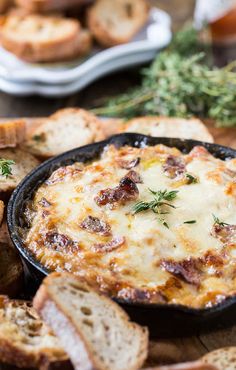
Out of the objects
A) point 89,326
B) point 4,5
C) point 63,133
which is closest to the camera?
point 89,326

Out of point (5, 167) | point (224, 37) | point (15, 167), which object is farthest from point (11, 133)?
point (224, 37)

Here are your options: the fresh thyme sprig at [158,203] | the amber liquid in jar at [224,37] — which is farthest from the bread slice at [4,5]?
the fresh thyme sprig at [158,203]

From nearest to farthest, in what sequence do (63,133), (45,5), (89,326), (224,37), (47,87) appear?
1. (89,326)
2. (63,133)
3. (47,87)
4. (45,5)
5. (224,37)

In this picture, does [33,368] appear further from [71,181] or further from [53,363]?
[71,181]

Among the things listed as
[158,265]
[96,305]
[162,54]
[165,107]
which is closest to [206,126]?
[165,107]

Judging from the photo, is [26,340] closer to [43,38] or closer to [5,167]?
[5,167]

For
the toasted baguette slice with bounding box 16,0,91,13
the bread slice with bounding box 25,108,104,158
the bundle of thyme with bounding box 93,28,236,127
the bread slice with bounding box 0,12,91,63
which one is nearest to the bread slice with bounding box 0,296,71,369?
the bread slice with bounding box 25,108,104,158
